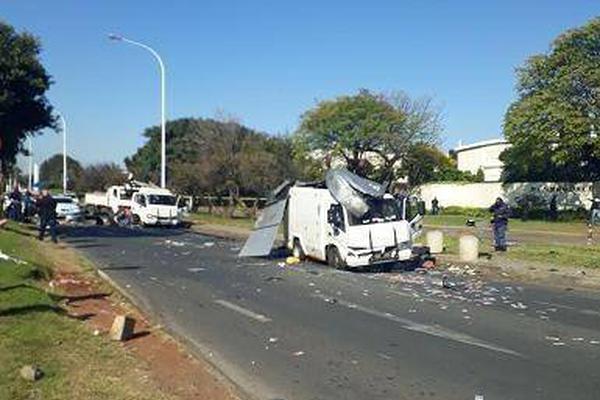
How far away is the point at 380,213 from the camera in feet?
75.5

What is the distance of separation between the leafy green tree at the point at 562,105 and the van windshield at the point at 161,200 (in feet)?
70.6

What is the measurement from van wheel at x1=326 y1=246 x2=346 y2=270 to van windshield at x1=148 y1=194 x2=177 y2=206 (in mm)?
23640

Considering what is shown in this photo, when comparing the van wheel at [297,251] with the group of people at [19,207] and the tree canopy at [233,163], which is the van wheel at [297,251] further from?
the tree canopy at [233,163]

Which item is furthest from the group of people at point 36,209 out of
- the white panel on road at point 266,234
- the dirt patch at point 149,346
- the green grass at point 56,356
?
the green grass at point 56,356

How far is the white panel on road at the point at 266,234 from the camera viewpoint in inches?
1027

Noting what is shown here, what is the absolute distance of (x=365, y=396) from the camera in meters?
8.24

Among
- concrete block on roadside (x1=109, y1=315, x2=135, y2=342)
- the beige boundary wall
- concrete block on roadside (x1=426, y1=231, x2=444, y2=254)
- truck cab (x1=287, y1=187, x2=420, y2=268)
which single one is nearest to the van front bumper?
truck cab (x1=287, y1=187, x2=420, y2=268)

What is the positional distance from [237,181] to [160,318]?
4072 centimetres

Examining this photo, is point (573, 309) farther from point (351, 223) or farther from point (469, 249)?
point (469, 249)

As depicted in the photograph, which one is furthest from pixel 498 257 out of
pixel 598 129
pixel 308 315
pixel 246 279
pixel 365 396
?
pixel 598 129

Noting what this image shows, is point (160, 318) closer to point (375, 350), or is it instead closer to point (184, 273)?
point (375, 350)

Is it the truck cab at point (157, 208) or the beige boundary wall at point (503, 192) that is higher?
the beige boundary wall at point (503, 192)

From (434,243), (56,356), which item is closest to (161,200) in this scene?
(434,243)

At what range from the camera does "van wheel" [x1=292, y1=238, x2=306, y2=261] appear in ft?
83.4
